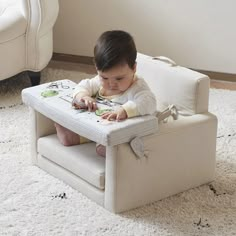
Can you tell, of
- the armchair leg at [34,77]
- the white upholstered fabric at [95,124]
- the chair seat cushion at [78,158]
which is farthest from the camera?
the armchair leg at [34,77]

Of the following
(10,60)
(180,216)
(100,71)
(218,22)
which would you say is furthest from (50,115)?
(218,22)

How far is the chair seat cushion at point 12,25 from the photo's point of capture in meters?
2.97

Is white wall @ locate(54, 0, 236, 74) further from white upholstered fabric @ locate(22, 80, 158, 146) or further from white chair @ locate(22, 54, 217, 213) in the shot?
white upholstered fabric @ locate(22, 80, 158, 146)

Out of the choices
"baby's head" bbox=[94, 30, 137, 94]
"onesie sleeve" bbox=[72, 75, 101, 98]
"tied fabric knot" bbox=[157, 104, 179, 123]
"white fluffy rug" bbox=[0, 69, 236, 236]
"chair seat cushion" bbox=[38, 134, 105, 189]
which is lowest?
"white fluffy rug" bbox=[0, 69, 236, 236]

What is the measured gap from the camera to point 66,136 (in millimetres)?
2283

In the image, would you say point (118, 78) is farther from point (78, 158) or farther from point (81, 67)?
point (81, 67)

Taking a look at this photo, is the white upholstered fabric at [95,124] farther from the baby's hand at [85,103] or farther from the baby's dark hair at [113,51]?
the baby's dark hair at [113,51]

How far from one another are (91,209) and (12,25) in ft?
4.07

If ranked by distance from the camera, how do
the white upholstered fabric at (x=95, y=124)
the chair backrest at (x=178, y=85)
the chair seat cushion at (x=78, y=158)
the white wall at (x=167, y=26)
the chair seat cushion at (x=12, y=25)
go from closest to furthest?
the white upholstered fabric at (x=95, y=124) < the chair seat cushion at (x=78, y=158) < the chair backrest at (x=178, y=85) < the chair seat cushion at (x=12, y=25) < the white wall at (x=167, y=26)

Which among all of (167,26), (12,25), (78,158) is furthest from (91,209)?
(167,26)

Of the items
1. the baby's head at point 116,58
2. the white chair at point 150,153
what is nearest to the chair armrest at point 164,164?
the white chair at point 150,153

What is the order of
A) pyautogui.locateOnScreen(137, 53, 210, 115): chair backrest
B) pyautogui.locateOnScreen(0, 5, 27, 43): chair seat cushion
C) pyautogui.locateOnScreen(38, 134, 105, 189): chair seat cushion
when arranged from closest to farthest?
1. pyautogui.locateOnScreen(38, 134, 105, 189): chair seat cushion
2. pyautogui.locateOnScreen(137, 53, 210, 115): chair backrest
3. pyautogui.locateOnScreen(0, 5, 27, 43): chair seat cushion

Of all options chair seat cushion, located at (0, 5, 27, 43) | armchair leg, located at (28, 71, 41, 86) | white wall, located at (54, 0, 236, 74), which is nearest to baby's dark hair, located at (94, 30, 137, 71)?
chair seat cushion, located at (0, 5, 27, 43)

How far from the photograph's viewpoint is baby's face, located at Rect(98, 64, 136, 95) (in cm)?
206
